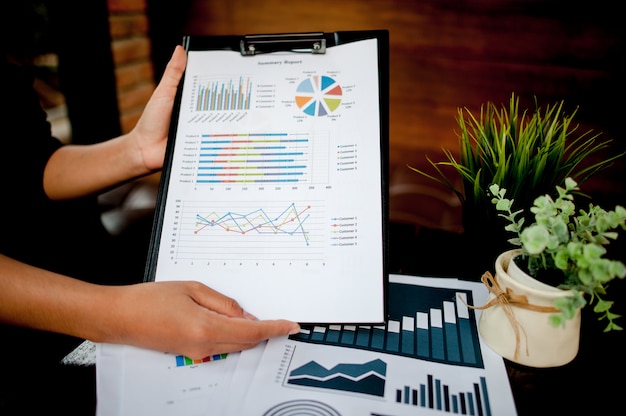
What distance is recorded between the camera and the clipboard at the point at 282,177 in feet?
2.53

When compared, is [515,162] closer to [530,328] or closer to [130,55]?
[530,328]

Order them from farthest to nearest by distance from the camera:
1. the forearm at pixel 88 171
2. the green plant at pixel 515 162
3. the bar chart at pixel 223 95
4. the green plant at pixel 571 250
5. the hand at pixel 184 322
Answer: the forearm at pixel 88 171 → the bar chart at pixel 223 95 → the green plant at pixel 515 162 → the hand at pixel 184 322 → the green plant at pixel 571 250

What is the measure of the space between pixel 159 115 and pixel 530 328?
Result: 83 cm

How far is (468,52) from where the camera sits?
81.4 inches

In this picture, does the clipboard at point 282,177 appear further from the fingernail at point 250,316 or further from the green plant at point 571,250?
the green plant at point 571,250

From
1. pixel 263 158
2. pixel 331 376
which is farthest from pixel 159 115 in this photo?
pixel 331 376

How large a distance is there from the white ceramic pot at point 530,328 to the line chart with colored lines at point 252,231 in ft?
0.97

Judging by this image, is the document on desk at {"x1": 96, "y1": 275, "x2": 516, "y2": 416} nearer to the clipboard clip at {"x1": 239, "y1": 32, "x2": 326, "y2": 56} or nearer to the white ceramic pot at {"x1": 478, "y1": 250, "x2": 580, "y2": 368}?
the white ceramic pot at {"x1": 478, "y1": 250, "x2": 580, "y2": 368}

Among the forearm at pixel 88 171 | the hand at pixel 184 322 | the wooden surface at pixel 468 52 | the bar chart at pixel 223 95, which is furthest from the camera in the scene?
the wooden surface at pixel 468 52

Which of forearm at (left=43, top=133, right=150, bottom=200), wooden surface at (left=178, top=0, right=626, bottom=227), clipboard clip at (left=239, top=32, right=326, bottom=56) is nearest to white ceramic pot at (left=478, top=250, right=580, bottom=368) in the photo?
clipboard clip at (left=239, top=32, right=326, bottom=56)

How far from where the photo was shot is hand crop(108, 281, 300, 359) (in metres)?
0.68

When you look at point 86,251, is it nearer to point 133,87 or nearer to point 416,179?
point 133,87

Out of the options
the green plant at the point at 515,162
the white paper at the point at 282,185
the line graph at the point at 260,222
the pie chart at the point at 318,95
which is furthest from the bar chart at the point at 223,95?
the green plant at the point at 515,162

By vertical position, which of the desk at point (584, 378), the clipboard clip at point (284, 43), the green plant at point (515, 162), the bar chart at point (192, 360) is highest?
the clipboard clip at point (284, 43)
